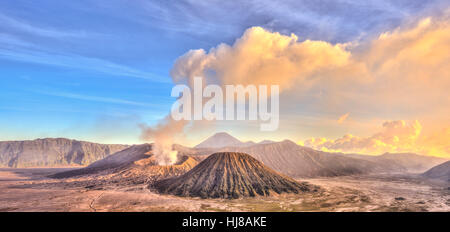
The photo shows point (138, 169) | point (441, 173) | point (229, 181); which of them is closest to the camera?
point (229, 181)

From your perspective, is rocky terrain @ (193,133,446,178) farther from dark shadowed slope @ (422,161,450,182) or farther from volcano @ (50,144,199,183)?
volcano @ (50,144,199,183)

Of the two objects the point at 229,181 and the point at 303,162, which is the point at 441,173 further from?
the point at 229,181

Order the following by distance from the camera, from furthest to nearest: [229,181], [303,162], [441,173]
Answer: [303,162] → [441,173] → [229,181]

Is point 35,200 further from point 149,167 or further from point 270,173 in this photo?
point 270,173

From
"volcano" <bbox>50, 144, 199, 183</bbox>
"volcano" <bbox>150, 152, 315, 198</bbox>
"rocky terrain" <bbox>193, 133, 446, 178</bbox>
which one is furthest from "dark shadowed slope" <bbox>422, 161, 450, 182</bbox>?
"volcano" <bbox>50, 144, 199, 183</bbox>

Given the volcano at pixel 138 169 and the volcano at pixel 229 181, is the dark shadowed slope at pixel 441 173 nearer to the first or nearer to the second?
the volcano at pixel 229 181

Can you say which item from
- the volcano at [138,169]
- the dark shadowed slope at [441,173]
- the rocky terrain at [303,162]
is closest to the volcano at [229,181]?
the volcano at [138,169]

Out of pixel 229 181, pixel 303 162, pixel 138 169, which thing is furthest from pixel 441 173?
pixel 138 169
